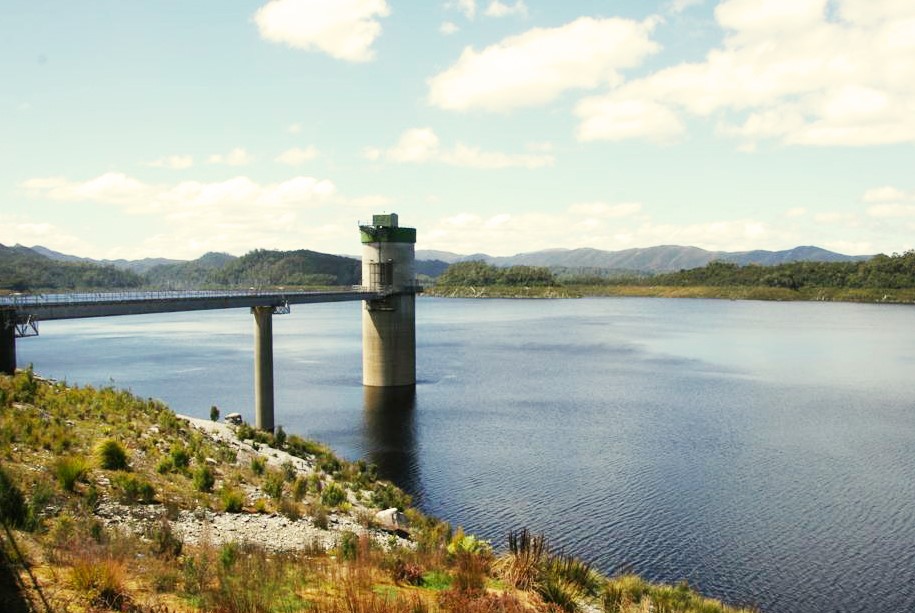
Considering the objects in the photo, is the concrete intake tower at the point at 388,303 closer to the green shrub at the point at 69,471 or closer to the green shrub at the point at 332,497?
the green shrub at the point at 332,497

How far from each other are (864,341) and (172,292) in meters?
101

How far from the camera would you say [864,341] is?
10319cm

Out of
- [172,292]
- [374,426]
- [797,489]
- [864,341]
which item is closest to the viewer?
[797,489]

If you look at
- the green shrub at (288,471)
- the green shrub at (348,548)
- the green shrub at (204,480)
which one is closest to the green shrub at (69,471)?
the green shrub at (204,480)

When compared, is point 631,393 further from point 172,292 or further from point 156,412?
point 156,412

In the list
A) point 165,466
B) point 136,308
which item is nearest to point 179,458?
point 165,466

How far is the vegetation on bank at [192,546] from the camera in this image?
10609mm

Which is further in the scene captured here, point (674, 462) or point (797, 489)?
point (674, 462)

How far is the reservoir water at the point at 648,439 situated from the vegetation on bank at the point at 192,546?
582cm

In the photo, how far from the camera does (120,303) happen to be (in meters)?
35.4

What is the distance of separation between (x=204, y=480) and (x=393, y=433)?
80.9ft

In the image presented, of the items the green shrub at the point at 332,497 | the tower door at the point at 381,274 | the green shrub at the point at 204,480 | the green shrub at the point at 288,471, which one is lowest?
the green shrub at the point at 332,497

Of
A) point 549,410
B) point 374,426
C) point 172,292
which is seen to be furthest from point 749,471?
point 172,292

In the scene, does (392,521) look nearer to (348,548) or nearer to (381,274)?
(348,548)
